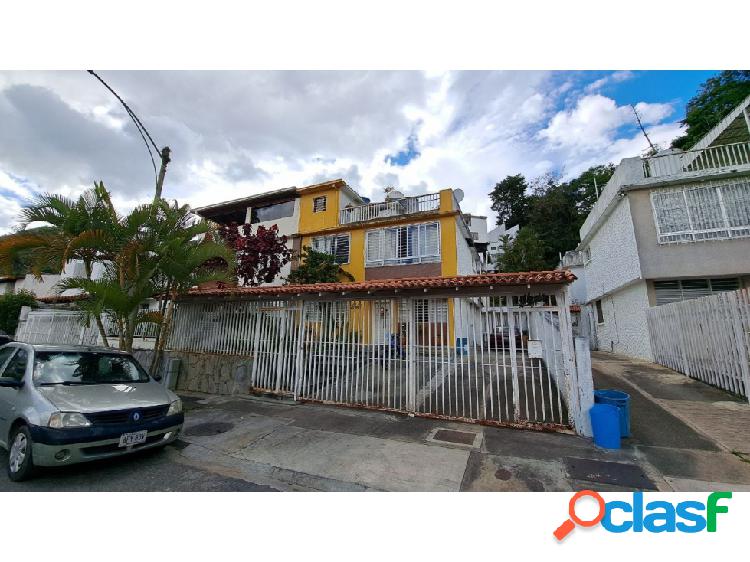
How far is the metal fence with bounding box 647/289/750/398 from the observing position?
6.45 m

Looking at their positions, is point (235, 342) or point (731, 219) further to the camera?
point (731, 219)

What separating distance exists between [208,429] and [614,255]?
16682mm

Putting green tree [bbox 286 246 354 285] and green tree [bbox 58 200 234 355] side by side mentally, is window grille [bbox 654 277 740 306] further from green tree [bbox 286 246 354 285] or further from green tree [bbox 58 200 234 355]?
green tree [bbox 58 200 234 355]

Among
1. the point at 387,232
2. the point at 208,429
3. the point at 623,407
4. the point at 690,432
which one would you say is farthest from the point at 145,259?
the point at 387,232

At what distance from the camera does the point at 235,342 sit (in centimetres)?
862

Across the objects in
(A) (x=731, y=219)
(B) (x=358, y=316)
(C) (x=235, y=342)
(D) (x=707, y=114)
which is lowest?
(C) (x=235, y=342)

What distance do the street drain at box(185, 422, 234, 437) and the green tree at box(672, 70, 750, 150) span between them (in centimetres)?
3053

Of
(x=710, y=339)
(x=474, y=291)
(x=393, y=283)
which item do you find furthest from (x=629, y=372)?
(x=393, y=283)

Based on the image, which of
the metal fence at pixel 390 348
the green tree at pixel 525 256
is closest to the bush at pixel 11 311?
the metal fence at pixel 390 348

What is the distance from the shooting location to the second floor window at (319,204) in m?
18.5

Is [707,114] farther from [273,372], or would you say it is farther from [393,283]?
[273,372]

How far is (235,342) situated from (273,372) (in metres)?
1.53
